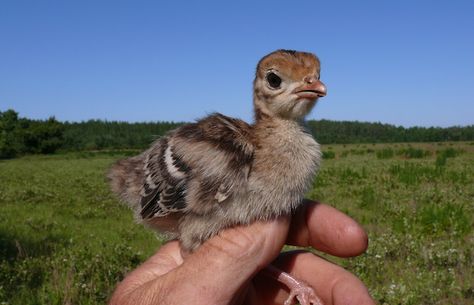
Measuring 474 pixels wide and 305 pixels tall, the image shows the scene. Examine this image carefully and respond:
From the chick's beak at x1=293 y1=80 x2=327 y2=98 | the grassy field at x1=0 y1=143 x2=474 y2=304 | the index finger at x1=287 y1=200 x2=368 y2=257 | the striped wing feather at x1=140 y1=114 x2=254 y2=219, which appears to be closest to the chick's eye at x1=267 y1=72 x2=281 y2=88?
the chick's beak at x1=293 y1=80 x2=327 y2=98

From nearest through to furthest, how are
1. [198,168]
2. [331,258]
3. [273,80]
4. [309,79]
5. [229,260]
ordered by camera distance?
[229,260]
[198,168]
[309,79]
[273,80]
[331,258]

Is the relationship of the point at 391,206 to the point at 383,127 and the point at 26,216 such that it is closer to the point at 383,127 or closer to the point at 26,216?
the point at 26,216

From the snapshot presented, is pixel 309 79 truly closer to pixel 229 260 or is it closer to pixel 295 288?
pixel 229 260

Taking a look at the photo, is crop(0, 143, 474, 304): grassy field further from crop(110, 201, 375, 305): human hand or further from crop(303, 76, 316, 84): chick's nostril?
crop(303, 76, 316, 84): chick's nostril

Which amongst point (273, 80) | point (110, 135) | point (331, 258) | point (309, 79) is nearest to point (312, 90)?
point (309, 79)

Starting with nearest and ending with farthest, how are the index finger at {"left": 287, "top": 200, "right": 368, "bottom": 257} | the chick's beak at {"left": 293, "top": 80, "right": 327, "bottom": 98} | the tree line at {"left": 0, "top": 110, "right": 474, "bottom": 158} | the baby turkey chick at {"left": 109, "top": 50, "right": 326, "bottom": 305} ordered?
1. the baby turkey chick at {"left": 109, "top": 50, "right": 326, "bottom": 305}
2. the chick's beak at {"left": 293, "top": 80, "right": 327, "bottom": 98}
3. the index finger at {"left": 287, "top": 200, "right": 368, "bottom": 257}
4. the tree line at {"left": 0, "top": 110, "right": 474, "bottom": 158}
